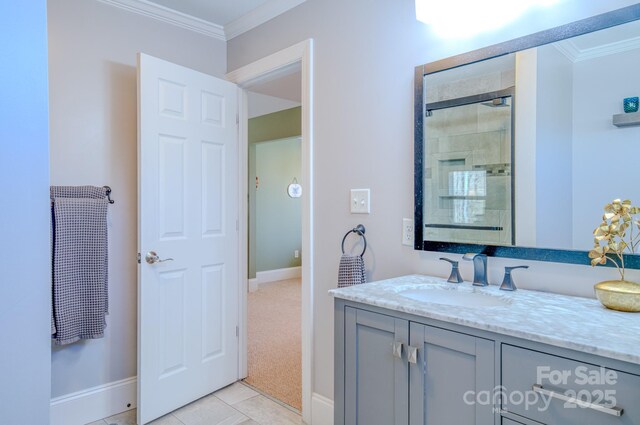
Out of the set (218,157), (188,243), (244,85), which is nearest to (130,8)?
(244,85)

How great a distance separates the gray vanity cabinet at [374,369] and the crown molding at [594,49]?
110 centimetres

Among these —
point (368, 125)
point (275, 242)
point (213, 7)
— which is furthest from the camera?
point (275, 242)

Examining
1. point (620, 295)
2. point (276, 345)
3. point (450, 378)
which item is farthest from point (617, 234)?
point (276, 345)

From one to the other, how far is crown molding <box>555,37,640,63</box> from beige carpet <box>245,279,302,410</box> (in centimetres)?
226

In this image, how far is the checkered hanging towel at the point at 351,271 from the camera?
1.92m

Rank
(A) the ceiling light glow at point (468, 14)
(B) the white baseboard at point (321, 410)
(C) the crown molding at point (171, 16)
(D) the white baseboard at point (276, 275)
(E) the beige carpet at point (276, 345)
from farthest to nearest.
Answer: (D) the white baseboard at point (276, 275)
(E) the beige carpet at point (276, 345)
(C) the crown molding at point (171, 16)
(B) the white baseboard at point (321, 410)
(A) the ceiling light glow at point (468, 14)

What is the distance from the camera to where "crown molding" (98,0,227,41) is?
2.43m

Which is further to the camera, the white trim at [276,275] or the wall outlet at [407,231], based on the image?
the white trim at [276,275]

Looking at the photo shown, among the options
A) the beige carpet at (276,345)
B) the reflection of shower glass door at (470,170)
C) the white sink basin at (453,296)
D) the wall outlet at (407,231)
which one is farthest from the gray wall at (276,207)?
the white sink basin at (453,296)

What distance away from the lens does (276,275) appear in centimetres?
661

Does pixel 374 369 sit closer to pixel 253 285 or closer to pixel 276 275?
pixel 253 285

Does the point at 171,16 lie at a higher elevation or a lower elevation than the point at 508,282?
higher

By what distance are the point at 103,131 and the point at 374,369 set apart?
204 centimetres

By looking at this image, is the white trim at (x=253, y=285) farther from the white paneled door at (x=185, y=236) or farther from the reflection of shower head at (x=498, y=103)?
the reflection of shower head at (x=498, y=103)
